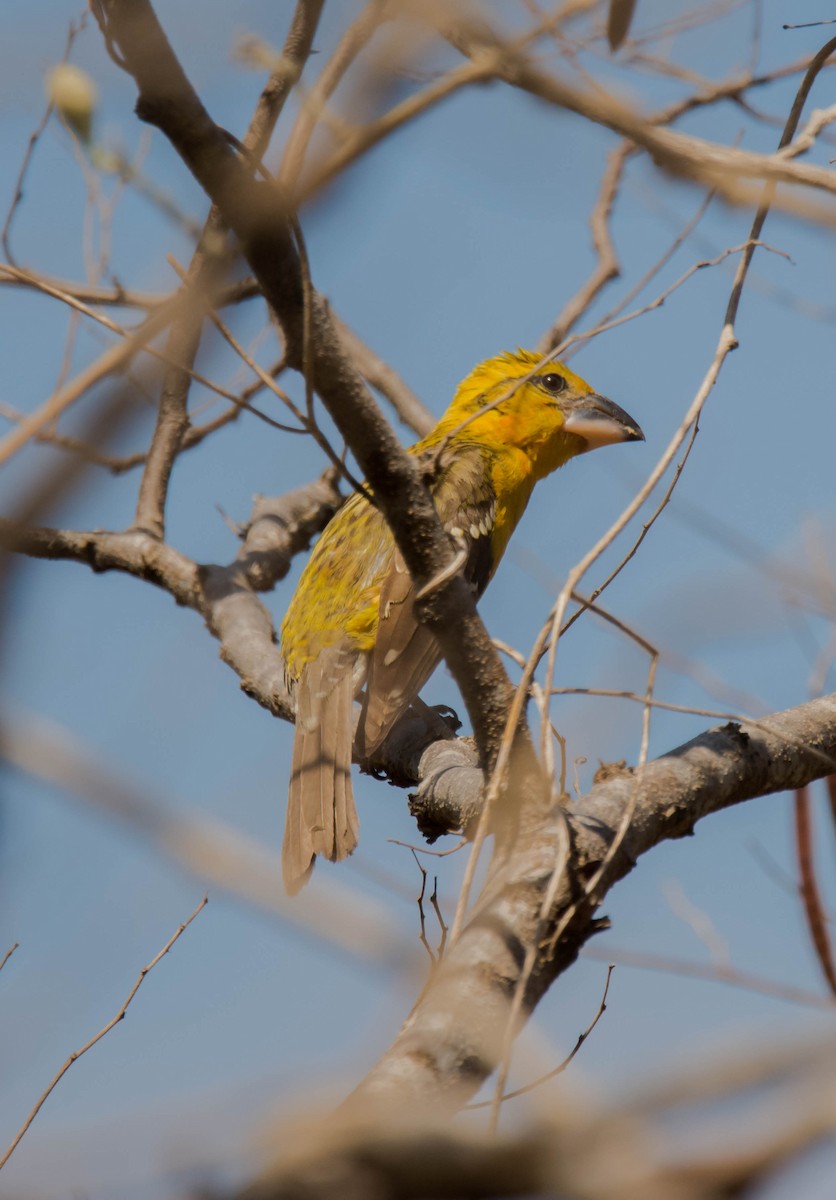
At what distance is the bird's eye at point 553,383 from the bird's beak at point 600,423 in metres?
0.12

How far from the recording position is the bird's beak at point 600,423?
635cm

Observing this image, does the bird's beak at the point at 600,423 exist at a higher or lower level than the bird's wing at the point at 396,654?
higher

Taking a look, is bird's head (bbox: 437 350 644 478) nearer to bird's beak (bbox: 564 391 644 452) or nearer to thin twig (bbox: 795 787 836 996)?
bird's beak (bbox: 564 391 644 452)

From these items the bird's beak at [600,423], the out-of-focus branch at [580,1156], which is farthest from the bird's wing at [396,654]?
the out-of-focus branch at [580,1156]

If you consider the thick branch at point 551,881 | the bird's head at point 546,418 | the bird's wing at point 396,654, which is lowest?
the thick branch at point 551,881

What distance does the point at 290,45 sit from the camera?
2.61 meters

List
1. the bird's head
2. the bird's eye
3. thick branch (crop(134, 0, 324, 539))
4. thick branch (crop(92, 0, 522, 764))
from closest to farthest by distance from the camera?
thick branch (crop(134, 0, 324, 539)) < thick branch (crop(92, 0, 522, 764)) < the bird's head < the bird's eye

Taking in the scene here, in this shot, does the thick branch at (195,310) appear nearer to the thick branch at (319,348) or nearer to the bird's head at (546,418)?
the thick branch at (319,348)

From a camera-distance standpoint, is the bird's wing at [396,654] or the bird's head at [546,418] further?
the bird's head at [546,418]

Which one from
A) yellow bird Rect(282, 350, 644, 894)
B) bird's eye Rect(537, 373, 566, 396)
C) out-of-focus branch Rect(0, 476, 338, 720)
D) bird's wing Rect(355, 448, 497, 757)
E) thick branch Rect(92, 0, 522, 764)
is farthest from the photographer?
bird's eye Rect(537, 373, 566, 396)

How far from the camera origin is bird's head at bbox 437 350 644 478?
20.6 ft

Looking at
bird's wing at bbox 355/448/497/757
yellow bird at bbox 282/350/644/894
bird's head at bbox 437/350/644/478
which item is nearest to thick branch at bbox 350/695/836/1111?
yellow bird at bbox 282/350/644/894

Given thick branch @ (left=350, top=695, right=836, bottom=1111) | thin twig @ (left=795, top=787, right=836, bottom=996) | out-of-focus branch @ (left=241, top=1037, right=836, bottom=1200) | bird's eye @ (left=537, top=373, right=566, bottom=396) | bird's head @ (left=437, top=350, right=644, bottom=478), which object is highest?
bird's eye @ (left=537, top=373, right=566, bottom=396)

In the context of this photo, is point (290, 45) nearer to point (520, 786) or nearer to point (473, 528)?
point (520, 786)
